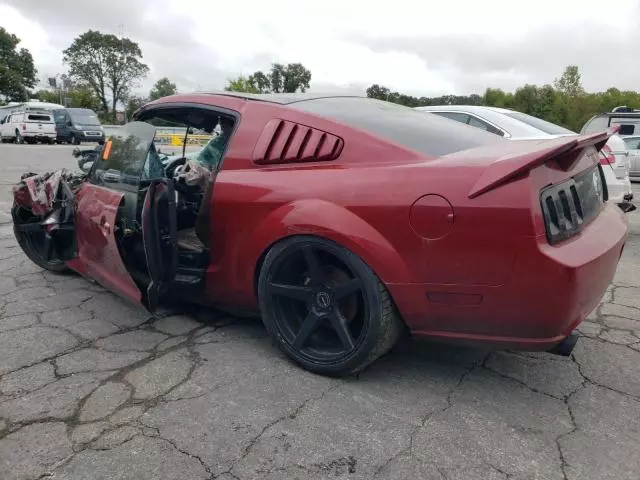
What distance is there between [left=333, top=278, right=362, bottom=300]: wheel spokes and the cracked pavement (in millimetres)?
444

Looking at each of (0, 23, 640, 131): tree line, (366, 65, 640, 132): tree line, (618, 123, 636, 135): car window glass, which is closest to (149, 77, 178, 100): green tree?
(0, 23, 640, 131): tree line

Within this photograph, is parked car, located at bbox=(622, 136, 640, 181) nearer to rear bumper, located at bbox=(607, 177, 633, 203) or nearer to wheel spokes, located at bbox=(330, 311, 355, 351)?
rear bumper, located at bbox=(607, 177, 633, 203)

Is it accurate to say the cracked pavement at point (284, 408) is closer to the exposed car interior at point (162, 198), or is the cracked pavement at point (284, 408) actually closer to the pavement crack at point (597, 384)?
the pavement crack at point (597, 384)

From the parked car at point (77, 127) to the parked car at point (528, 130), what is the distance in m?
24.5

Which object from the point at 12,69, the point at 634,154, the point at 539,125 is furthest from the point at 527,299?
the point at 12,69

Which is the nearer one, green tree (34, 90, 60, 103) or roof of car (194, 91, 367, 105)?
roof of car (194, 91, 367, 105)

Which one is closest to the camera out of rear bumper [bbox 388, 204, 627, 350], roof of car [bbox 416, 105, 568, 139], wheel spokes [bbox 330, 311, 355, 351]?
rear bumper [bbox 388, 204, 627, 350]

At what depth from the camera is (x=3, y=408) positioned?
7.26 feet

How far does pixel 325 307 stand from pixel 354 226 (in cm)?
44

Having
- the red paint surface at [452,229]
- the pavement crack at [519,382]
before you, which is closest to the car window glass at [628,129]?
the red paint surface at [452,229]

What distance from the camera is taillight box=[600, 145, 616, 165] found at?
214 inches

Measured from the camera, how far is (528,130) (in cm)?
573

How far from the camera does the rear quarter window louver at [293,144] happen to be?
2465 millimetres

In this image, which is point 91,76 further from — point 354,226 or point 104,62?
point 354,226
